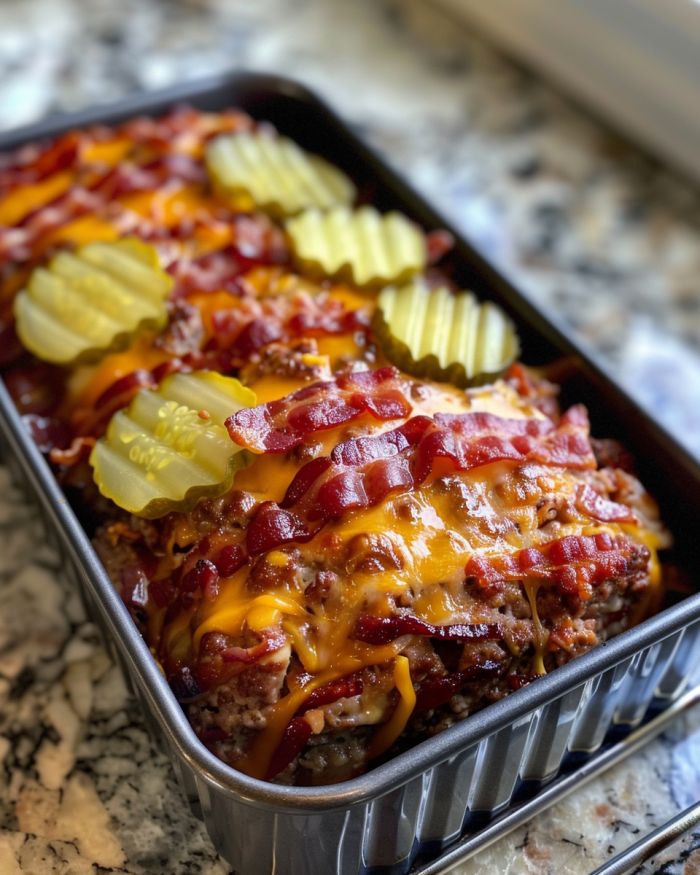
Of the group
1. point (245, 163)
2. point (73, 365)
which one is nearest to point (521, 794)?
point (73, 365)

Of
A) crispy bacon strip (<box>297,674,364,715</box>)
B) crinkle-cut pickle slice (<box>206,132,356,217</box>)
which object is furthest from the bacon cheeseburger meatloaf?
crinkle-cut pickle slice (<box>206,132,356,217</box>)

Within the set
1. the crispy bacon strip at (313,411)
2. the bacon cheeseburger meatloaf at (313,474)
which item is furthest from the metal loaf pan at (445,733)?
the crispy bacon strip at (313,411)

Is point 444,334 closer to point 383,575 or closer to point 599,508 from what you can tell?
point 599,508

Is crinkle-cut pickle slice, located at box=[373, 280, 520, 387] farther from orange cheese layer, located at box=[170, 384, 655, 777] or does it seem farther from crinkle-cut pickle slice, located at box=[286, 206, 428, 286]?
orange cheese layer, located at box=[170, 384, 655, 777]

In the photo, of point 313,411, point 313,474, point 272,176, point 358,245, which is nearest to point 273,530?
point 313,474

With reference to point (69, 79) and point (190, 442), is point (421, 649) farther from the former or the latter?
point (69, 79)

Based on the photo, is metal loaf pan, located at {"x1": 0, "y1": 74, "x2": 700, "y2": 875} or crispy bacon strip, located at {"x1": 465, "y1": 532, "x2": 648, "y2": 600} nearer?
metal loaf pan, located at {"x1": 0, "y1": 74, "x2": 700, "y2": 875}

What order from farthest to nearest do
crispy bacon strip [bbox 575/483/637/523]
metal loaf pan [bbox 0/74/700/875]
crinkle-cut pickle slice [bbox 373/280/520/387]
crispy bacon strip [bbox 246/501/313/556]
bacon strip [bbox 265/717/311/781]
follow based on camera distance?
crinkle-cut pickle slice [bbox 373/280/520/387] → crispy bacon strip [bbox 575/483/637/523] → crispy bacon strip [bbox 246/501/313/556] → bacon strip [bbox 265/717/311/781] → metal loaf pan [bbox 0/74/700/875]

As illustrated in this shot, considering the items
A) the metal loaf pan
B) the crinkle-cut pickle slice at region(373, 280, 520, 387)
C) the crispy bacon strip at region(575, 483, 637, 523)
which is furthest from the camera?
the crinkle-cut pickle slice at region(373, 280, 520, 387)
